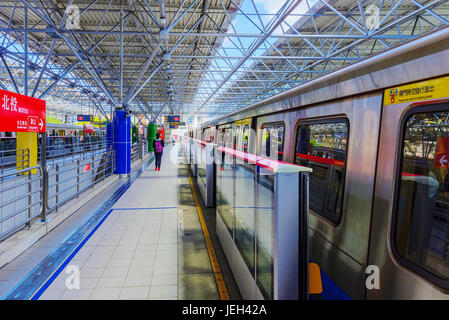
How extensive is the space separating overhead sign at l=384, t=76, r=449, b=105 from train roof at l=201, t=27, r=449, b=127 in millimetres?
40

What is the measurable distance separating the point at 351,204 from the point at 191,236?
3736 mm

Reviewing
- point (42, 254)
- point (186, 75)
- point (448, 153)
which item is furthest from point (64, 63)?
point (448, 153)

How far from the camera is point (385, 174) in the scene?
2225mm

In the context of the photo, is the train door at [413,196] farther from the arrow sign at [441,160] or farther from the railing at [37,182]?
the railing at [37,182]

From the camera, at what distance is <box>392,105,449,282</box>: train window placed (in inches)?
71.4

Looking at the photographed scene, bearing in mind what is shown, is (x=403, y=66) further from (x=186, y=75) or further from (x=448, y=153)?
(x=186, y=75)

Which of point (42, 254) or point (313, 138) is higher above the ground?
point (313, 138)

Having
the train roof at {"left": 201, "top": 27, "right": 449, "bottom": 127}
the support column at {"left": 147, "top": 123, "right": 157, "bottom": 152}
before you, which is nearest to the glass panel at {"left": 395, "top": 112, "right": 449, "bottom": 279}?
the train roof at {"left": 201, "top": 27, "right": 449, "bottom": 127}

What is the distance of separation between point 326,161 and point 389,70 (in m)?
1.23

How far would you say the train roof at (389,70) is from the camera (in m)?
1.77

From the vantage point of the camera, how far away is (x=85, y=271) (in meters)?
4.20
